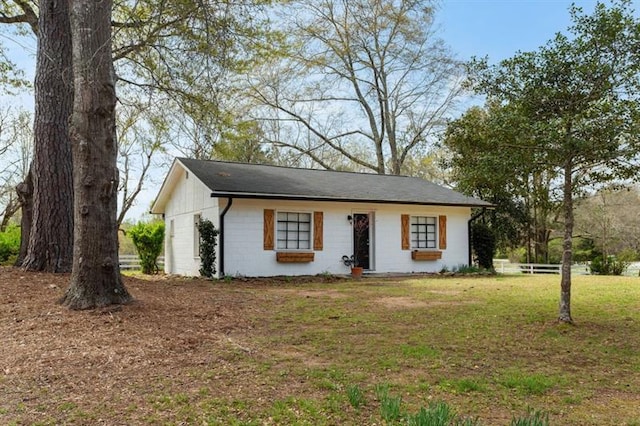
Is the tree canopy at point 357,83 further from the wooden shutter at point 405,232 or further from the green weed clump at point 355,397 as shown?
the green weed clump at point 355,397

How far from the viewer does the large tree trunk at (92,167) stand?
20.0 ft

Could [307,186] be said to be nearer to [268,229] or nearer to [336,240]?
[336,240]

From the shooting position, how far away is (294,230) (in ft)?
45.6

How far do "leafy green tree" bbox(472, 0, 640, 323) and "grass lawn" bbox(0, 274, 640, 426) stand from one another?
1556 mm

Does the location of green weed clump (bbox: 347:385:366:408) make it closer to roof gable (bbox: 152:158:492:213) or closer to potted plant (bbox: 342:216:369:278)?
roof gable (bbox: 152:158:492:213)

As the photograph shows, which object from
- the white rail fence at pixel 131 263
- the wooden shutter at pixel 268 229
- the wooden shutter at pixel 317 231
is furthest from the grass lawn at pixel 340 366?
the white rail fence at pixel 131 263

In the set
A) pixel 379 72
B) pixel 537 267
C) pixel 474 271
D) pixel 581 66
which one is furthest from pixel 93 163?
pixel 379 72

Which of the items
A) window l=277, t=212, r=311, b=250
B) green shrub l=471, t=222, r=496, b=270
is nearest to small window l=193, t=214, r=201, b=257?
window l=277, t=212, r=311, b=250

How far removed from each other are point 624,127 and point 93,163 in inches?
261

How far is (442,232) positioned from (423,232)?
2.18 ft

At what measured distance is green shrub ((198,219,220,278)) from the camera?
41.6 ft

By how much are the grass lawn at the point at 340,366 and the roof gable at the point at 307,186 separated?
5441 mm

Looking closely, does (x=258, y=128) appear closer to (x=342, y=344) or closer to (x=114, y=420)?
(x=342, y=344)

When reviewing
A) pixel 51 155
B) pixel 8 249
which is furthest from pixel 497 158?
pixel 8 249
